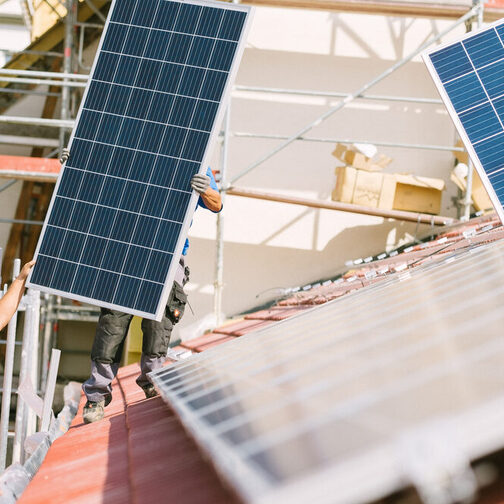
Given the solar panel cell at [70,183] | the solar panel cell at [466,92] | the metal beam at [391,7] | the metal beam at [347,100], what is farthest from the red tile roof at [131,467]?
the metal beam at [391,7]

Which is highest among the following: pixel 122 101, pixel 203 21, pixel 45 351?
pixel 203 21

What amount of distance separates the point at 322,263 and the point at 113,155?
257 inches

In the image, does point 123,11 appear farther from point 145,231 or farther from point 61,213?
point 145,231

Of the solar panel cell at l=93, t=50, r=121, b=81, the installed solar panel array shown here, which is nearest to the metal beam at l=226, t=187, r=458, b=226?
the solar panel cell at l=93, t=50, r=121, b=81

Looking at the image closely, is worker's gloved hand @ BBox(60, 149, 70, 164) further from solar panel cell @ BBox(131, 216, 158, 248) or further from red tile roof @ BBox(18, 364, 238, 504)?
red tile roof @ BBox(18, 364, 238, 504)

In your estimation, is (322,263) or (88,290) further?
(322,263)

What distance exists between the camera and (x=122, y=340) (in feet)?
11.4

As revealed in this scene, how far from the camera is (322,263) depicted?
9.90m

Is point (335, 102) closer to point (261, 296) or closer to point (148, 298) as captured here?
point (261, 296)

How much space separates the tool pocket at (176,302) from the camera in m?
3.53

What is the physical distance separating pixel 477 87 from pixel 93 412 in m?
2.96

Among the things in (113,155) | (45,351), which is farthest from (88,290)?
(45,351)

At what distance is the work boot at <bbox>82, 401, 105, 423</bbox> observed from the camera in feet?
10.8

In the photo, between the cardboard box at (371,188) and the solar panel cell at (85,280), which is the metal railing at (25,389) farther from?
the cardboard box at (371,188)
